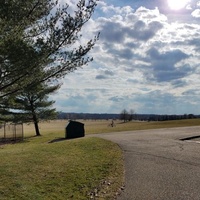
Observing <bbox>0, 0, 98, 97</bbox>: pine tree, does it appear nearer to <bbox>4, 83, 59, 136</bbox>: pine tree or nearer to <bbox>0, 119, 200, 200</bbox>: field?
<bbox>0, 119, 200, 200</bbox>: field

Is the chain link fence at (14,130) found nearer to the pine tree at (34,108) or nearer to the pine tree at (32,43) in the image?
the pine tree at (34,108)

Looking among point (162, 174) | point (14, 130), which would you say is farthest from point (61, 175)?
point (14, 130)

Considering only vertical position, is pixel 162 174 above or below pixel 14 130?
below

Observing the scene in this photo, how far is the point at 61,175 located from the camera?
9.37 metres

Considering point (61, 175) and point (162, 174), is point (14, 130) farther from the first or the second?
point (162, 174)

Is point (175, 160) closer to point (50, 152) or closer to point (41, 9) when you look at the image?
point (50, 152)

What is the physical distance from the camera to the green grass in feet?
25.6

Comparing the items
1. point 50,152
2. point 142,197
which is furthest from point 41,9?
point 142,197

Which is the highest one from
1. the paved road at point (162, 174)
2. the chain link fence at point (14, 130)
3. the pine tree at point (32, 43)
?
the pine tree at point (32, 43)

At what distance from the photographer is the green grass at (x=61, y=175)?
7805mm

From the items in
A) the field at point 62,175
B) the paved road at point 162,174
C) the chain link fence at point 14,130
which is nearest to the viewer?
the paved road at point 162,174

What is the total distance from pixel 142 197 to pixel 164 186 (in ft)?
3.22

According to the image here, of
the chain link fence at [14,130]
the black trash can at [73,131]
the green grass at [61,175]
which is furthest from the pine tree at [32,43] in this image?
the chain link fence at [14,130]

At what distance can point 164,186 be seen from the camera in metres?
7.95
